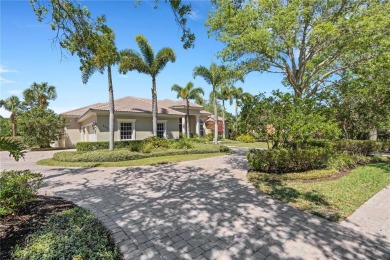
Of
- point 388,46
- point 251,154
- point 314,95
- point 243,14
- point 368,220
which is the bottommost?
point 368,220

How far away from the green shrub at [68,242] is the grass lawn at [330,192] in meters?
5.10

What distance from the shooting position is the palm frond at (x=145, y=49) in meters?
18.8

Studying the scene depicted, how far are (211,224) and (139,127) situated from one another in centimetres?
1727

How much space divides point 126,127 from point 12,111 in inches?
1039

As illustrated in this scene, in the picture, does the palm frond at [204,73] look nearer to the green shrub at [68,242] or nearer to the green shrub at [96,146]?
the green shrub at [96,146]

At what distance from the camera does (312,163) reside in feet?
32.3

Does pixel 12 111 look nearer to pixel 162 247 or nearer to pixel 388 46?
pixel 162 247

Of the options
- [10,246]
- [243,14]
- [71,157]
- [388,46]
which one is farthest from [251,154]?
[71,157]

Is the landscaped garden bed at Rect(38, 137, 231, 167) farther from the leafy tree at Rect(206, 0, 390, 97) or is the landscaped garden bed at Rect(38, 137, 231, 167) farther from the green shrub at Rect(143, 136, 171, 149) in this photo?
the leafy tree at Rect(206, 0, 390, 97)

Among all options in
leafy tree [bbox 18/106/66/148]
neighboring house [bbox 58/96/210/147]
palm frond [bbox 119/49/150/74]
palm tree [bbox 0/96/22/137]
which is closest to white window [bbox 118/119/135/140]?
neighboring house [bbox 58/96/210/147]

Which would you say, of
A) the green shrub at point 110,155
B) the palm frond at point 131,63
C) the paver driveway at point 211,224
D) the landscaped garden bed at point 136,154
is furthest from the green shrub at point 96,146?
the paver driveway at point 211,224

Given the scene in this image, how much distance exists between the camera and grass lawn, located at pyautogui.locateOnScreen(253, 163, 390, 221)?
5.71 metres

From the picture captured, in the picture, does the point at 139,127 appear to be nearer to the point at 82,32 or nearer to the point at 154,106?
the point at 154,106

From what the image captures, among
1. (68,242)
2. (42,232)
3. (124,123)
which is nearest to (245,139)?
(124,123)
